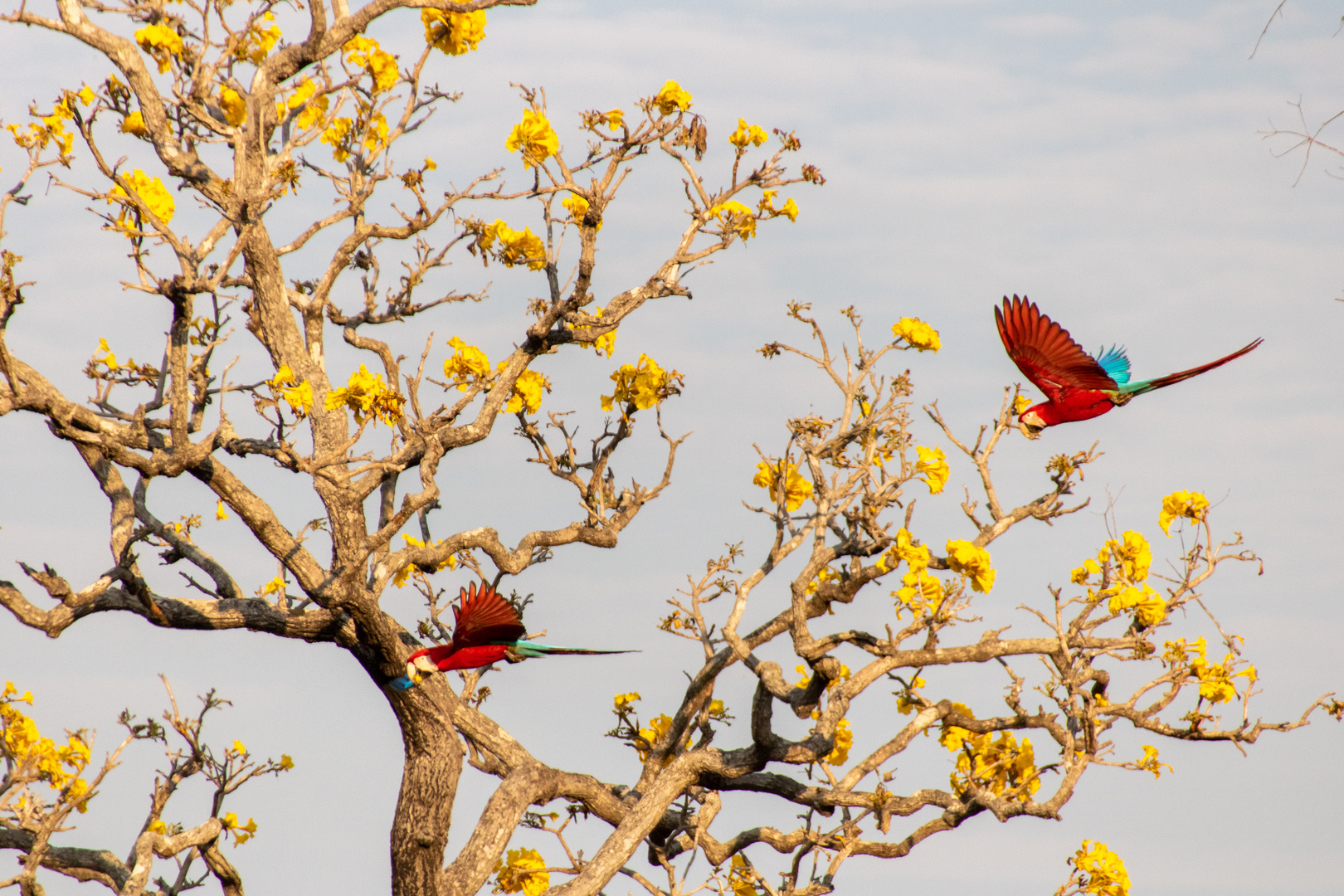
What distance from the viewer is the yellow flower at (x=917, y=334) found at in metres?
8.59

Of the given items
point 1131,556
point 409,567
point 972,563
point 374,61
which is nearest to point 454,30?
point 374,61

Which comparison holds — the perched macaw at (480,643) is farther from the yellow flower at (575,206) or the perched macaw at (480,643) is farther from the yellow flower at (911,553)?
the yellow flower at (575,206)

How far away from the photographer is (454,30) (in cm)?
877

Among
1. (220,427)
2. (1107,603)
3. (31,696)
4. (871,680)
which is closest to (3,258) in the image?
(220,427)

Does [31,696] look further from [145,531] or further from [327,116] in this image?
[327,116]

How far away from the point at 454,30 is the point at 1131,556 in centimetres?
594

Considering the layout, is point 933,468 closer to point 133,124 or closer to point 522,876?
point 522,876

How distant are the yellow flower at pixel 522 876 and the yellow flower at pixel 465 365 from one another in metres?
3.58

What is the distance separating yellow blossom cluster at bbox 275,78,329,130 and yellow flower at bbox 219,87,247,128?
395 millimetres

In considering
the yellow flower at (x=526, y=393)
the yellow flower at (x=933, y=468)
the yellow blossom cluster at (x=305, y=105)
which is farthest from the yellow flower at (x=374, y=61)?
the yellow flower at (x=933, y=468)

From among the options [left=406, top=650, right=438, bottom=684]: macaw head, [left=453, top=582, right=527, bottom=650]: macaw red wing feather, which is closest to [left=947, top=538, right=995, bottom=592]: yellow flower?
[left=453, top=582, right=527, bottom=650]: macaw red wing feather

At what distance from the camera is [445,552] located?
891cm

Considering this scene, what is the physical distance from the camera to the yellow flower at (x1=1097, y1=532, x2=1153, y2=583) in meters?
8.85

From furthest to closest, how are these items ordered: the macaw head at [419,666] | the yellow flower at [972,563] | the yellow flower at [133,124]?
1. the yellow flower at [133,124]
2. the macaw head at [419,666]
3. the yellow flower at [972,563]
